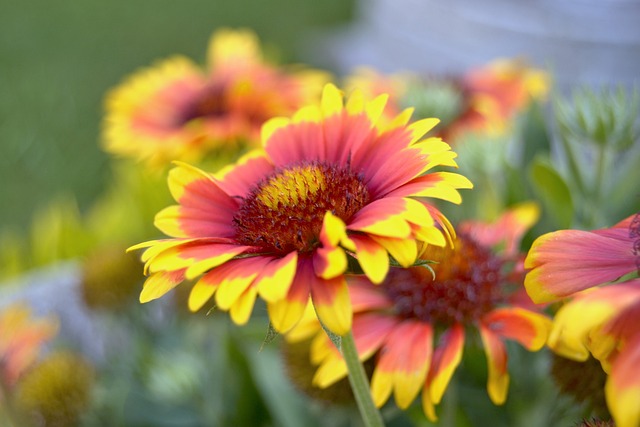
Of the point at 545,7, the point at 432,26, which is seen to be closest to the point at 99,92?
the point at 432,26

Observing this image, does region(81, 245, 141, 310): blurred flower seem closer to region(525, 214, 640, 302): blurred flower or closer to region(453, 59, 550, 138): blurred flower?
region(453, 59, 550, 138): blurred flower

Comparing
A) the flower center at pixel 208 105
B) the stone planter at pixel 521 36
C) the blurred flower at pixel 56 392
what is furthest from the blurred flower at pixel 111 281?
the stone planter at pixel 521 36

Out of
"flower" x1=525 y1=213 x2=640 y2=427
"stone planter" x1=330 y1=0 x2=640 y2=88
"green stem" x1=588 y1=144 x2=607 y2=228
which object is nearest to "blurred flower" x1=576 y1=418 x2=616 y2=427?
"flower" x1=525 y1=213 x2=640 y2=427

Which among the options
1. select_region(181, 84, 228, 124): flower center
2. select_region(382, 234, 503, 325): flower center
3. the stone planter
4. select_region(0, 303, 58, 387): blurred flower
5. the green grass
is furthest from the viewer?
the green grass

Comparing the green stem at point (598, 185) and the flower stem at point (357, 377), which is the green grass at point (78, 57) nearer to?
the green stem at point (598, 185)

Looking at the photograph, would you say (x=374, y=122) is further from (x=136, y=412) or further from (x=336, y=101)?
(x=136, y=412)

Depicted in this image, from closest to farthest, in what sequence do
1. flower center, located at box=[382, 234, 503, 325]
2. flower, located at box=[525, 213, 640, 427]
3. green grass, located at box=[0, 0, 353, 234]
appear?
flower, located at box=[525, 213, 640, 427] → flower center, located at box=[382, 234, 503, 325] → green grass, located at box=[0, 0, 353, 234]

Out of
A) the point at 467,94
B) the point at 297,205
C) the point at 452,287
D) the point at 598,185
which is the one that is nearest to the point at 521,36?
the point at 467,94
